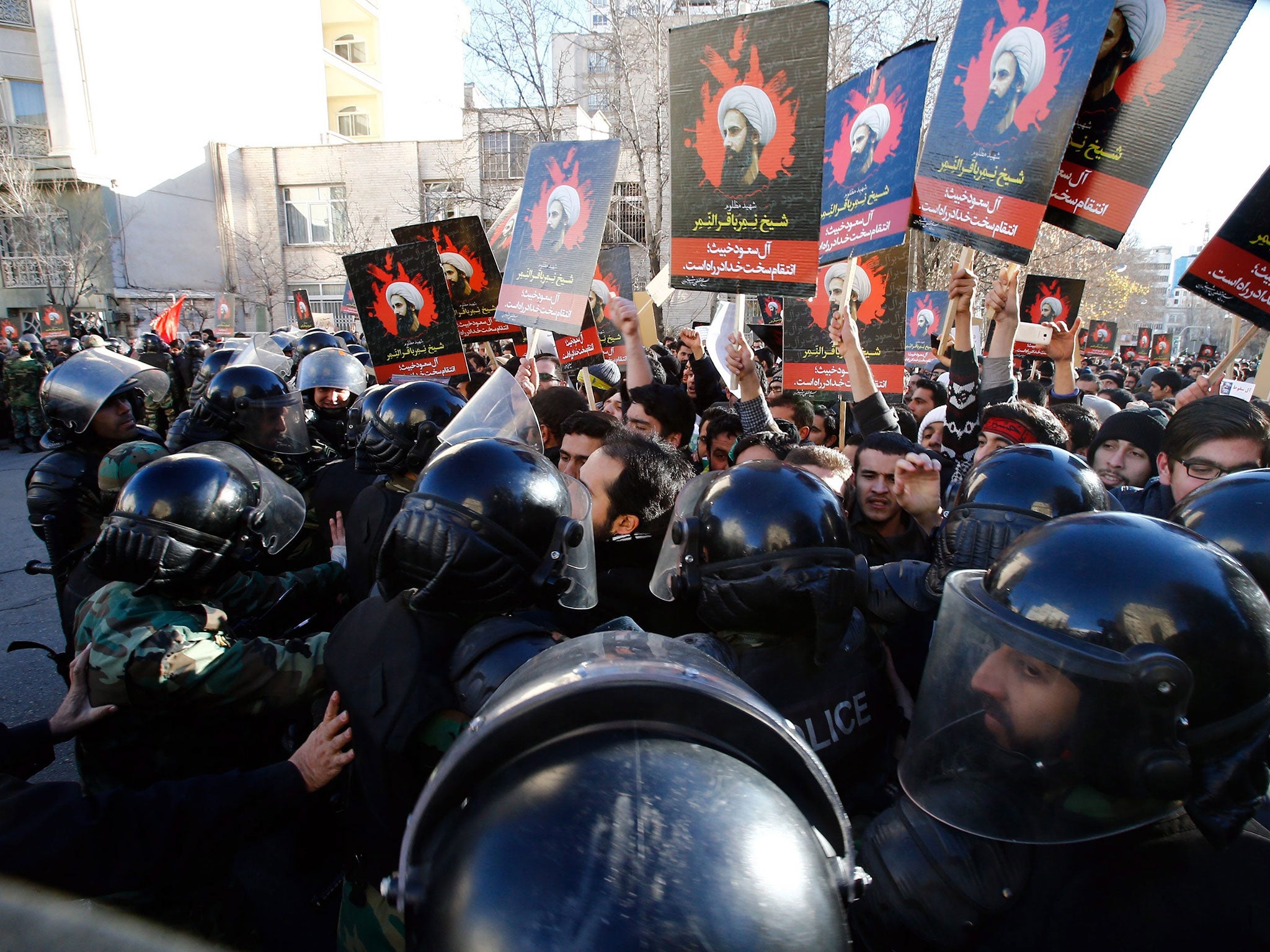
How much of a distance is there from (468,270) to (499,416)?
3.81 meters

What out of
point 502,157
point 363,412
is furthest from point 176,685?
point 502,157

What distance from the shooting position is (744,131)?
3941 mm

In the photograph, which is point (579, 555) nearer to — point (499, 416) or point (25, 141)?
point (499, 416)

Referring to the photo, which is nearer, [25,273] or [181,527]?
[181,527]

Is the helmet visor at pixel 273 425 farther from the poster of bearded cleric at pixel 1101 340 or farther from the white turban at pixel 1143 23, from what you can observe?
the poster of bearded cleric at pixel 1101 340

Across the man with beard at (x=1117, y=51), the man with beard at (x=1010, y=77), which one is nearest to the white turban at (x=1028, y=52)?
the man with beard at (x=1010, y=77)

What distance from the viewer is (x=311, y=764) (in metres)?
1.78

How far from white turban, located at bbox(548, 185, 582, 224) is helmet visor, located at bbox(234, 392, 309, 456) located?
2198mm

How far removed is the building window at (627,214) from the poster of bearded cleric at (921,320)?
886cm

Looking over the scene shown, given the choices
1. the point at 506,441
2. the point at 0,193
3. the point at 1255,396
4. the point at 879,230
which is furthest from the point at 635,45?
the point at 0,193

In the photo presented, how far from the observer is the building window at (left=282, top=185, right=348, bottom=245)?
36.0 metres

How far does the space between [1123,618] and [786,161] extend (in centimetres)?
333

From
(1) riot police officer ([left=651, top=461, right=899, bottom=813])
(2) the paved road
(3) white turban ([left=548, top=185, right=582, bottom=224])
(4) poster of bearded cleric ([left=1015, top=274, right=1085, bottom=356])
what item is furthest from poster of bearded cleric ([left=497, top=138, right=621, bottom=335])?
(4) poster of bearded cleric ([left=1015, top=274, right=1085, bottom=356])

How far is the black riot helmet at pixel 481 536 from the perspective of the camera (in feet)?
5.45
